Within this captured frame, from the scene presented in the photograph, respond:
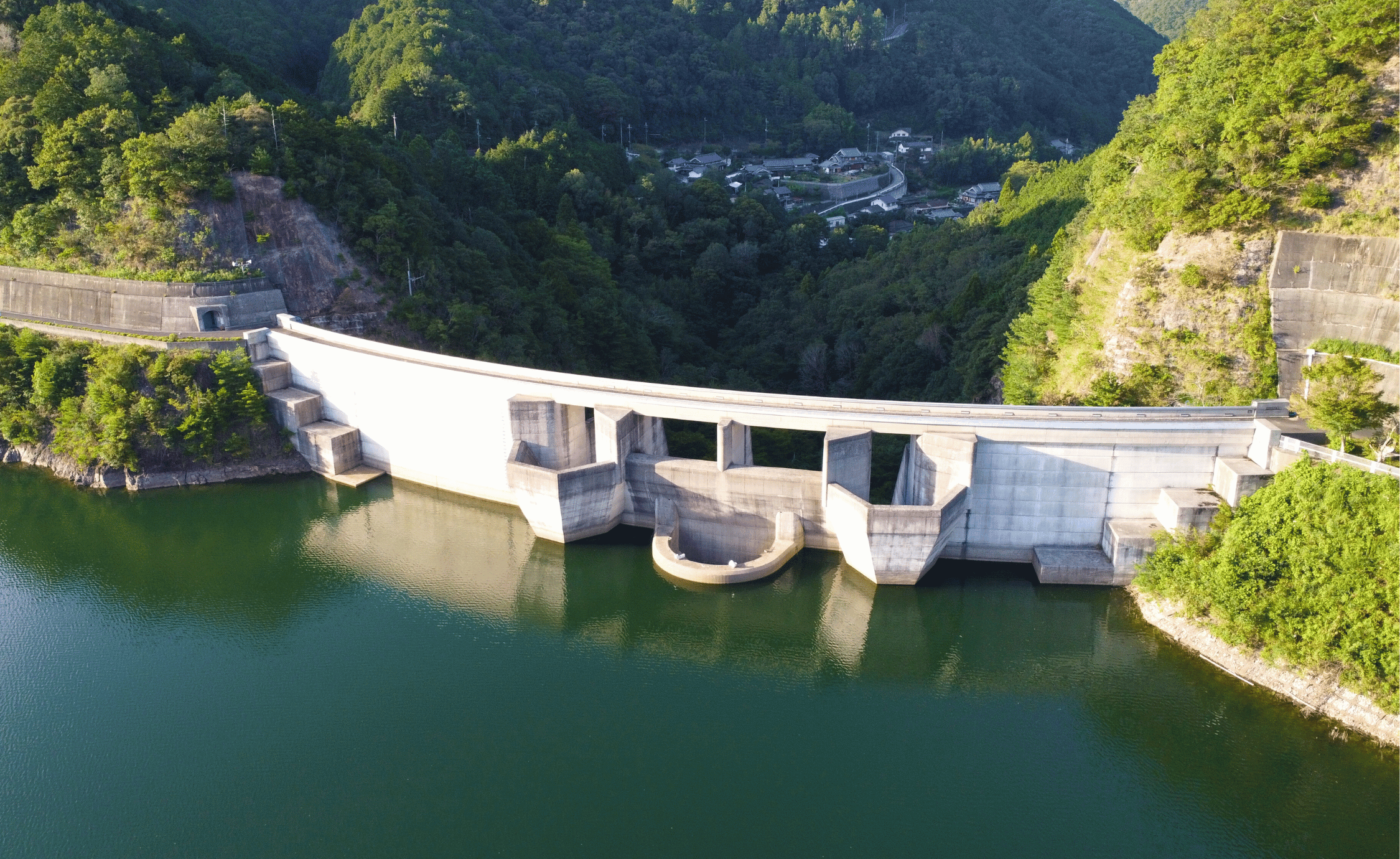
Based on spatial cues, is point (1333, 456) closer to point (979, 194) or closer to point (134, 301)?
point (134, 301)

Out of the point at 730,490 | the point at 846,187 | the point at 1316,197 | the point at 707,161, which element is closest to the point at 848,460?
the point at 730,490

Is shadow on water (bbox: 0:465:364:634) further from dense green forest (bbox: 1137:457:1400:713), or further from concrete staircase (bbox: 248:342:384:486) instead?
dense green forest (bbox: 1137:457:1400:713)

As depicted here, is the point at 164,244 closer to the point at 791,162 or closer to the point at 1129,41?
the point at 791,162

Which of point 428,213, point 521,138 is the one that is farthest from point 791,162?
point 428,213

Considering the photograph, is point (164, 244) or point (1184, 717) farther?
point (164, 244)

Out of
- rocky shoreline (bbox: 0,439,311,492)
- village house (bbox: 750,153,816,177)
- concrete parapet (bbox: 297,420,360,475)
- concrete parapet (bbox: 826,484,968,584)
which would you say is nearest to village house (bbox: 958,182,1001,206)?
village house (bbox: 750,153,816,177)

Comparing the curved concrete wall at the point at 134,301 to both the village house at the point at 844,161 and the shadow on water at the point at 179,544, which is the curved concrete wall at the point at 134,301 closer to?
the shadow on water at the point at 179,544
